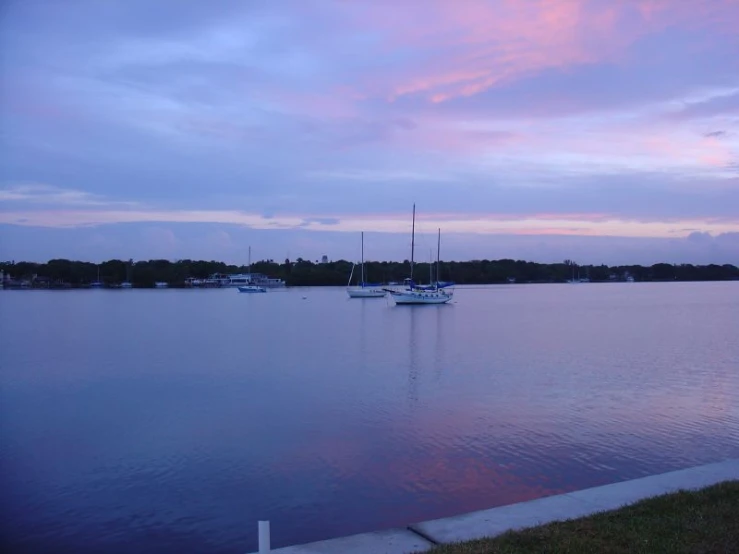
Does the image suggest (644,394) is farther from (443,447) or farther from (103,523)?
(103,523)

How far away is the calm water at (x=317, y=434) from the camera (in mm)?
9875

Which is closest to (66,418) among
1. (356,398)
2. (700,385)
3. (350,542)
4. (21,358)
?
(356,398)

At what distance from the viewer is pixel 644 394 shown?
18750 millimetres

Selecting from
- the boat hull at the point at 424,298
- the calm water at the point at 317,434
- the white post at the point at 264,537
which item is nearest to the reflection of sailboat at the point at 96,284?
the boat hull at the point at 424,298

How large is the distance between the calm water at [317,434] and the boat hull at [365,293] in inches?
2600

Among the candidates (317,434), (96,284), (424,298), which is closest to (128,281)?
(96,284)

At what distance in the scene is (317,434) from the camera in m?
14.4

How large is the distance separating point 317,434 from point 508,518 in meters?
7.17

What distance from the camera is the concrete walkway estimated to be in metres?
7.06

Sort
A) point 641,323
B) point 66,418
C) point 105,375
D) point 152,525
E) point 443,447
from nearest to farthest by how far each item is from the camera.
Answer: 1. point 152,525
2. point 443,447
3. point 66,418
4. point 105,375
5. point 641,323

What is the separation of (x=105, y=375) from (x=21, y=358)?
746 centimetres

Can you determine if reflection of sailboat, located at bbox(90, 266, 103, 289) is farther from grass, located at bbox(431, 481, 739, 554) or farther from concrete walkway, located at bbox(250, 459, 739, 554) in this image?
grass, located at bbox(431, 481, 739, 554)

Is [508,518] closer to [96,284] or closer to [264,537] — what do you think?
[264,537]

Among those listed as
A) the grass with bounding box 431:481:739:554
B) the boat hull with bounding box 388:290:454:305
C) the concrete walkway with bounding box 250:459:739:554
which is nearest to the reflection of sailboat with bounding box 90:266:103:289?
the boat hull with bounding box 388:290:454:305
